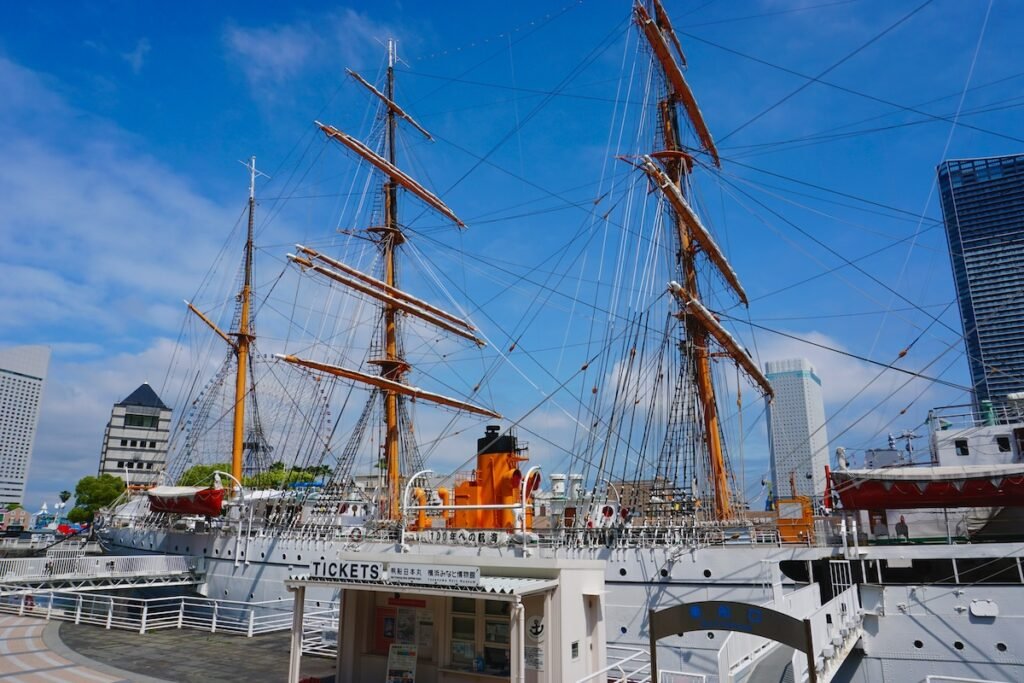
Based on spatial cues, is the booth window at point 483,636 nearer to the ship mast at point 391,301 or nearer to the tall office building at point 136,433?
the ship mast at point 391,301

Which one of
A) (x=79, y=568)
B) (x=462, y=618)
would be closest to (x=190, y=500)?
(x=79, y=568)

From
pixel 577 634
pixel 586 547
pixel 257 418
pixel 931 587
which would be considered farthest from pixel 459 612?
pixel 257 418

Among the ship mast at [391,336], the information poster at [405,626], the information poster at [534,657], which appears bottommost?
the information poster at [534,657]

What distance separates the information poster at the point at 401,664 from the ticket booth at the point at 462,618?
0.02 meters

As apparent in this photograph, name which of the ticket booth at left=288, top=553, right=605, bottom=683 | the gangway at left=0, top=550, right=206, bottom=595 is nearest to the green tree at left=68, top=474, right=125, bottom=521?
the gangway at left=0, top=550, right=206, bottom=595

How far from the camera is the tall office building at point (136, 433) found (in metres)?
101

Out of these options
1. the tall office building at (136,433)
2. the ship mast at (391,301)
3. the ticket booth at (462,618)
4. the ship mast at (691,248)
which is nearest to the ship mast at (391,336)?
the ship mast at (391,301)

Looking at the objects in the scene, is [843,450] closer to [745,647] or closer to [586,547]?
[586,547]

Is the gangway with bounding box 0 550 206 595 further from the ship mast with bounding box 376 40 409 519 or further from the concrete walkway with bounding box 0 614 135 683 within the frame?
the ship mast with bounding box 376 40 409 519

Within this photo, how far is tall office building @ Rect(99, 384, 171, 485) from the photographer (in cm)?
10100

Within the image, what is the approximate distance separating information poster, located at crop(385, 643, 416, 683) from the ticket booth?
16 mm

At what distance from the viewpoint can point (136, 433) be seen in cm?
10538

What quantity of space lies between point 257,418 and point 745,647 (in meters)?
43.4

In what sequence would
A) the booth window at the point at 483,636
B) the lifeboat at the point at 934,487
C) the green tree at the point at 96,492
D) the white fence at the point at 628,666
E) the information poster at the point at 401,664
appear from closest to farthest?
the booth window at the point at 483,636 → the information poster at the point at 401,664 → the white fence at the point at 628,666 → the lifeboat at the point at 934,487 → the green tree at the point at 96,492
